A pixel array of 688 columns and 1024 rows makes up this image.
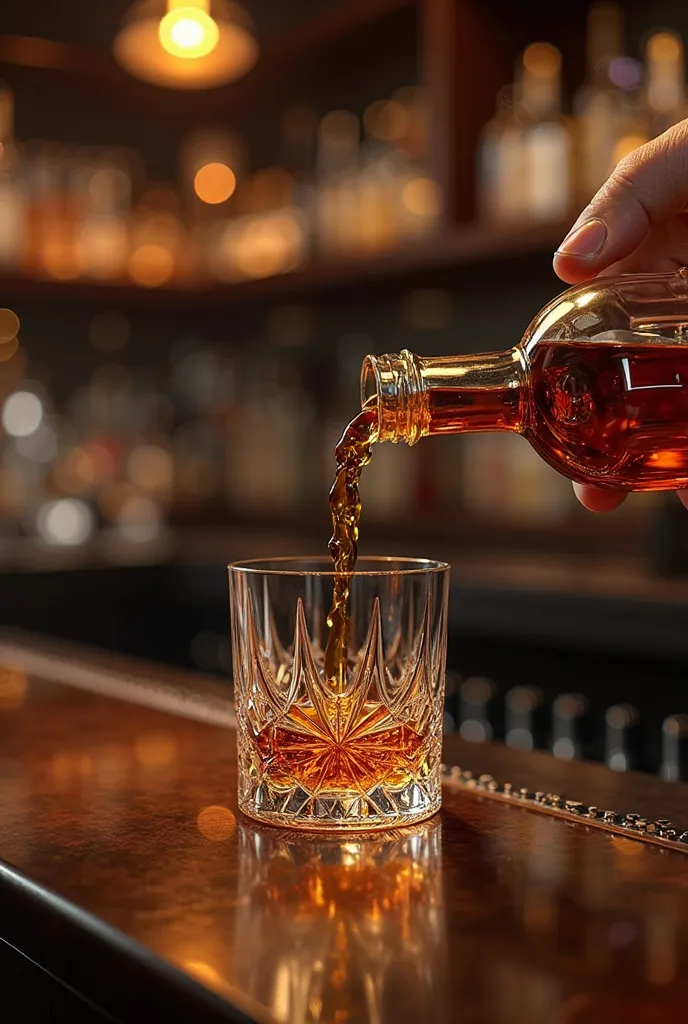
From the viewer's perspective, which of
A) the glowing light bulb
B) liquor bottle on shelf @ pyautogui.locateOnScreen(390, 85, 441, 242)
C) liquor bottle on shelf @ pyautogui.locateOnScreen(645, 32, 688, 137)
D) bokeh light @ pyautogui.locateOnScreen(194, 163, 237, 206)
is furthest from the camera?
bokeh light @ pyautogui.locateOnScreen(194, 163, 237, 206)

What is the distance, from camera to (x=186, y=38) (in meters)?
2.25

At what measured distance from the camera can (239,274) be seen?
9.15 ft

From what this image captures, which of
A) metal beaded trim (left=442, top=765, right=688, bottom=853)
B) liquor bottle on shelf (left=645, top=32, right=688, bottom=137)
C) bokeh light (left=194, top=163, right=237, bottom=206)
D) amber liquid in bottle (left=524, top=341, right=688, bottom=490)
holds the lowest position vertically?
metal beaded trim (left=442, top=765, right=688, bottom=853)

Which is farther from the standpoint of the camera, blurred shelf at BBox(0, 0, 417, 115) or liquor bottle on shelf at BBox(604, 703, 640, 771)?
blurred shelf at BBox(0, 0, 417, 115)

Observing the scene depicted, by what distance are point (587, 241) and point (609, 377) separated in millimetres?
141

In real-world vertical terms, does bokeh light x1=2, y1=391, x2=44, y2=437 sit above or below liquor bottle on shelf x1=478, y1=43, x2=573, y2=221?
below

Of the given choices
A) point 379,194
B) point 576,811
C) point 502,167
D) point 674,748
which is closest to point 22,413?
point 379,194

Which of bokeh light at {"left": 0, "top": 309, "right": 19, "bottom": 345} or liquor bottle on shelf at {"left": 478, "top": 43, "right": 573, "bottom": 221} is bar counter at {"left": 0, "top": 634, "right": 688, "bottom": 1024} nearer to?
liquor bottle on shelf at {"left": 478, "top": 43, "right": 573, "bottom": 221}

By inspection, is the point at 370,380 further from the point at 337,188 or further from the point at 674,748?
the point at 337,188

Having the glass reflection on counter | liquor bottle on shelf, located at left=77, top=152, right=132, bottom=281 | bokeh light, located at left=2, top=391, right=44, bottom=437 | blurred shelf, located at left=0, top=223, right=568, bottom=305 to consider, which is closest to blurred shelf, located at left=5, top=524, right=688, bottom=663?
bokeh light, located at left=2, top=391, right=44, bottom=437

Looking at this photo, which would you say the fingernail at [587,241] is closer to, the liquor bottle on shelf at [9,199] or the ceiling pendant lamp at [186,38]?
the ceiling pendant lamp at [186,38]

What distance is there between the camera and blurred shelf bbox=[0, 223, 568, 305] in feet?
6.91

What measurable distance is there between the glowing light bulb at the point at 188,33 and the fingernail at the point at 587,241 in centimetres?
160

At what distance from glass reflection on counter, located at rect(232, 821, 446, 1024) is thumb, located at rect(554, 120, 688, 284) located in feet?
1.29
